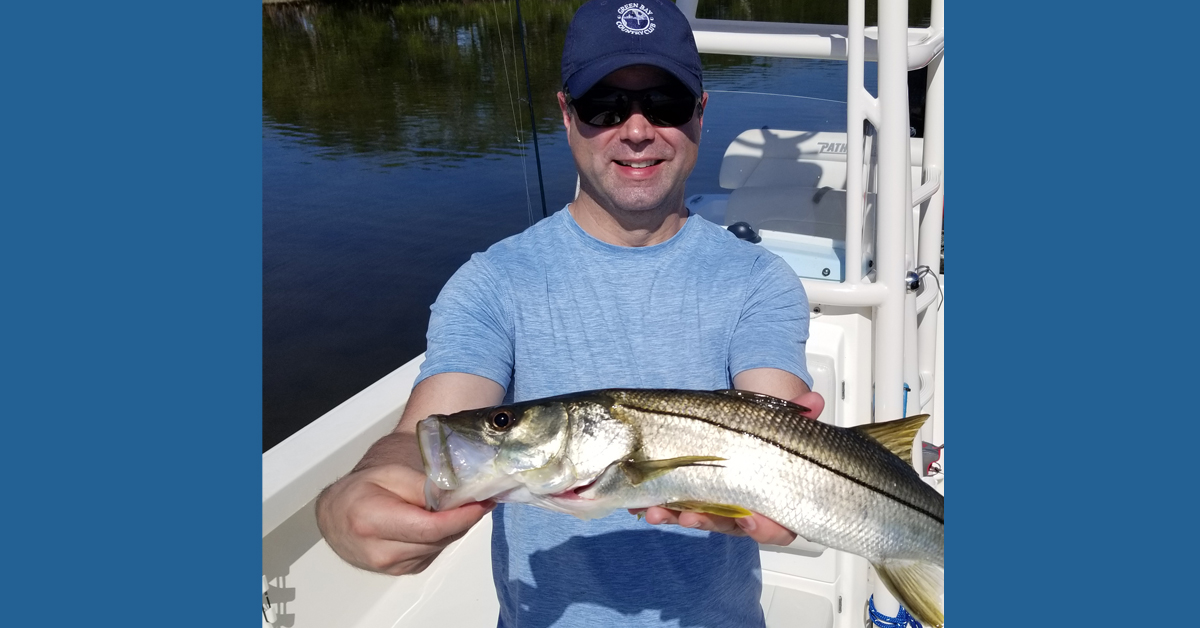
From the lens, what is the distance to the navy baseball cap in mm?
2127

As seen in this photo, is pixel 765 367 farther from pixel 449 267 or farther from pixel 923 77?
pixel 449 267

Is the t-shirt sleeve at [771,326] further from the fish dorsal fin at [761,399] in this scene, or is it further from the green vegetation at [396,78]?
the green vegetation at [396,78]

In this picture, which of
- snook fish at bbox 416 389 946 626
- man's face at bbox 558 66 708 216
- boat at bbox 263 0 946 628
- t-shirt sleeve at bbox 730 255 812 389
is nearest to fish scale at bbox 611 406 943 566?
snook fish at bbox 416 389 946 626

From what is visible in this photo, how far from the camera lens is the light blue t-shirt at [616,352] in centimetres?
206

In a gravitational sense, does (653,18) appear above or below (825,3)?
below

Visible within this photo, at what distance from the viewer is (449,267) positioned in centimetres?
1275

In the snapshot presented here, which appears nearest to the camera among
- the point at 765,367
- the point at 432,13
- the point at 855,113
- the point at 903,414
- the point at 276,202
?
the point at 765,367

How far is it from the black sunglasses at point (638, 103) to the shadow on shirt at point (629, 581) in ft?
3.39

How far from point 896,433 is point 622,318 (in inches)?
27.3

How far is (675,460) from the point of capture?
1696mm

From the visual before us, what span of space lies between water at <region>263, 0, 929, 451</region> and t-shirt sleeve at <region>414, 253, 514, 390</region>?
9.61ft

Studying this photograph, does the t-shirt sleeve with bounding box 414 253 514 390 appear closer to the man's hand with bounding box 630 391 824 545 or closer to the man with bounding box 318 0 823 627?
the man with bounding box 318 0 823 627

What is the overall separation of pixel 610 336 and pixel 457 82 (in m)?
19.7

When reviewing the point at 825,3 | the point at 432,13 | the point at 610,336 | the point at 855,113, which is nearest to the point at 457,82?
the point at 432,13
